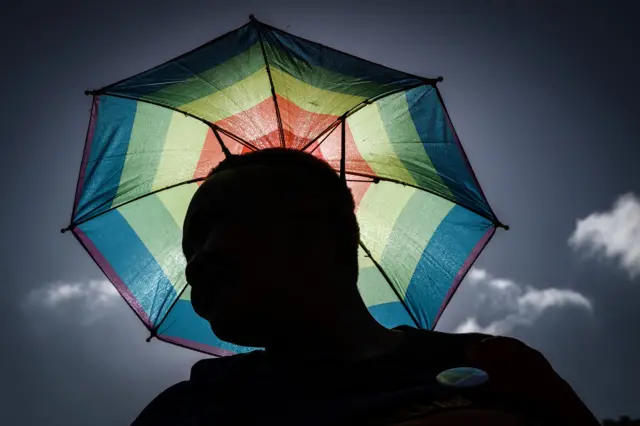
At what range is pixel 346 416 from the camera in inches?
47.9

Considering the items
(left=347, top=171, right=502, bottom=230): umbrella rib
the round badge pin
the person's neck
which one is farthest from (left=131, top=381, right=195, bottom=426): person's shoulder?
(left=347, top=171, right=502, bottom=230): umbrella rib

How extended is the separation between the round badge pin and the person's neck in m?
0.38

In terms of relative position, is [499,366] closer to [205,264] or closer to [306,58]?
[205,264]

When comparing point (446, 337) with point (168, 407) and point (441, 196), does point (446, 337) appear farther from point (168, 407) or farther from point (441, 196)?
point (441, 196)

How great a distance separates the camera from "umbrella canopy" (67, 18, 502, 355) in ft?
12.9

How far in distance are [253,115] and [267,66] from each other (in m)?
0.40

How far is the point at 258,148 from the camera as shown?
3.97 metres

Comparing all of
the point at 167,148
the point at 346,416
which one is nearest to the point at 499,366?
the point at 346,416

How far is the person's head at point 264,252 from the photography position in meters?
1.64

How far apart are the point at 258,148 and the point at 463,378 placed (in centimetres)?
305

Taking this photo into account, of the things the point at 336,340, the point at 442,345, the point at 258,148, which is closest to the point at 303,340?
the point at 336,340

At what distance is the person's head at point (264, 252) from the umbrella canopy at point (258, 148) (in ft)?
6.98

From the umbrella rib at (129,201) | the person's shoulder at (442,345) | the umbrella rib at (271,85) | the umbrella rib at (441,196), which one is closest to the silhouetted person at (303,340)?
the person's shoulder at (442,345)

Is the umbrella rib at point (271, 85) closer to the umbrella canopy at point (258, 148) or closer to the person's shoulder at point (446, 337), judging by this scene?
the umbrella canopy at point (258, 148)
